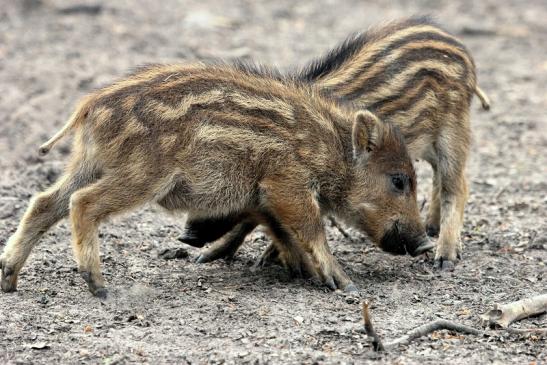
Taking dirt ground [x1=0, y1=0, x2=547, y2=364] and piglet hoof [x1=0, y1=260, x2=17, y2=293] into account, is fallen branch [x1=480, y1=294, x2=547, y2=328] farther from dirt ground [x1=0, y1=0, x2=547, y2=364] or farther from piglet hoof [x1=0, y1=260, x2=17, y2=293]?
piglet hoof [x1=0, y1=260, x2=17, y2=293]

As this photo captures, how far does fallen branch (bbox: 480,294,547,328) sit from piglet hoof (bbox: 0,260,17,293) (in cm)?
254

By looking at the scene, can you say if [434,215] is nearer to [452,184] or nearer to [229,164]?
[452,184]

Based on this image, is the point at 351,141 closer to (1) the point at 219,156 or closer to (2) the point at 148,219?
(1) the point at 219,156

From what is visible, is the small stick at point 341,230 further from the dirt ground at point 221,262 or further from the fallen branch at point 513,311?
the fallen branch at point 513,311

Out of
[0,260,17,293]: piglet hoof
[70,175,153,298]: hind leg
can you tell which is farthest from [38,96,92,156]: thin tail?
[0,260,17,293]: piglet hoof

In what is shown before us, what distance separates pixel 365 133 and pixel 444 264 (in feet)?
3.52

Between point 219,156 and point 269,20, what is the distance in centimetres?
786

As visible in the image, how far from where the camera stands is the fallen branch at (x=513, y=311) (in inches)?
205

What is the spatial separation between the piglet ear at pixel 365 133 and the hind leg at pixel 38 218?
5.22 feet

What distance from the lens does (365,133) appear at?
20.2 feet

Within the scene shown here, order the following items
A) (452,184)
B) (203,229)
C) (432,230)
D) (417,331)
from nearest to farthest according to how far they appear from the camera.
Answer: (417,331)
(203,229)
(452,184)
(432,230)

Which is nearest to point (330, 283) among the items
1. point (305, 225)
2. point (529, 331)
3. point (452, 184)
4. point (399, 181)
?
point (305, 225)

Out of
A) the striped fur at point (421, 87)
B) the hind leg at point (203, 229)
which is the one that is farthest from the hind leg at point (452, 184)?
the hind leg at point (203, 229)

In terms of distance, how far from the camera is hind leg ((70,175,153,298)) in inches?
215
